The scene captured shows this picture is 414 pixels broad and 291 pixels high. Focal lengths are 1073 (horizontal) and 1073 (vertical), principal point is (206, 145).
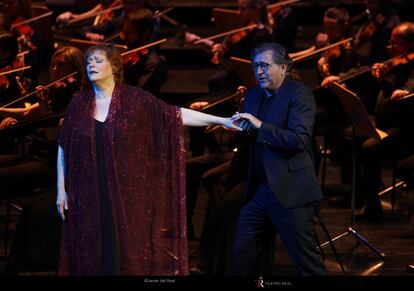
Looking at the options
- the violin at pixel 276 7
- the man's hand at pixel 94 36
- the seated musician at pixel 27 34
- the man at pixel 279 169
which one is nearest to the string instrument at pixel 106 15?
the man's hand at pixel 94 36

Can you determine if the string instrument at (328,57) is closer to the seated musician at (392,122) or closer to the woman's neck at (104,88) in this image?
the seated musician at (392,122)

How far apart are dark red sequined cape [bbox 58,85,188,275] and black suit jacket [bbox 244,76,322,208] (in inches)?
22.4

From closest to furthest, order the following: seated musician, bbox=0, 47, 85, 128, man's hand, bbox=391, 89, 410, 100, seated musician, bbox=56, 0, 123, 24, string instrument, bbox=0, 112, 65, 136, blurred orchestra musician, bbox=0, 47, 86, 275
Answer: blurred orchestra musician, bbox=0, 47, 86, 275 → string instrument, bbox=0, 112, 65, 136 → seated musician, bbox=0, 47, 85, 128 → man's hand, bbox=391, 89, 410, 100 → seated musician, bbox=56, 0, 123, 24

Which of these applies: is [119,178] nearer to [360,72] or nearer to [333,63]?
[360,72]

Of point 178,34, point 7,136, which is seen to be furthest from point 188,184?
point 178,34

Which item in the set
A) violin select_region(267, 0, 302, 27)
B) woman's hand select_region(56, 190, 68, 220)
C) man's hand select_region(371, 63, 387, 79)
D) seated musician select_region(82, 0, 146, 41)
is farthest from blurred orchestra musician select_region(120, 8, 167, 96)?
woman's hand select_region(56, 190, 68, 220)

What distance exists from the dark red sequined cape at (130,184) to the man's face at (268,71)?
0.54 m

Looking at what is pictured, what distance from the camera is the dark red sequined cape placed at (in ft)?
20.0

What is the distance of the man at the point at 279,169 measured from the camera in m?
5.95

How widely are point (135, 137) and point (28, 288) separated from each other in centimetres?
118

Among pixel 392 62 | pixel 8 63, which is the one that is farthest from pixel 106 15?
pixel 392 62

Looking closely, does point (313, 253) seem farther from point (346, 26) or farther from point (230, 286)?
point (346, 26)

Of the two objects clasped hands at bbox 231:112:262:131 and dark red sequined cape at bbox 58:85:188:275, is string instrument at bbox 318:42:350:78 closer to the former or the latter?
dark red sequined cape at bbox 58:85:188:275

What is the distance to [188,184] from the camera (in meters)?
7.82
